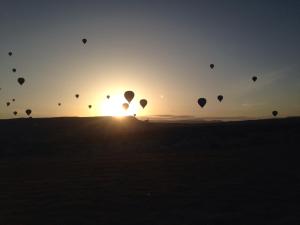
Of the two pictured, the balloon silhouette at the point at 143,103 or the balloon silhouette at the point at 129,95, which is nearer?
the balloon silhouette at the point at 129,95

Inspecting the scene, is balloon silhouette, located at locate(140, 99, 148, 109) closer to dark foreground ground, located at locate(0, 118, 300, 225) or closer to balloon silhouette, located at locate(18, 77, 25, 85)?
balloon silhouette, located at locate(18, 77, 25, 85)

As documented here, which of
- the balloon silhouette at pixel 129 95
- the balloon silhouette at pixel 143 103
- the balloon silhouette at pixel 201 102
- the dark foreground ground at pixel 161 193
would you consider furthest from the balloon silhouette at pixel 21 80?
the dark foreground ground at pixel 161 193

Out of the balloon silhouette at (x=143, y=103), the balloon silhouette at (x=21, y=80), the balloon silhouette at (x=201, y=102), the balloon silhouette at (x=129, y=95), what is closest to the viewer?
the balloon silhouette at (x=129, y=95)

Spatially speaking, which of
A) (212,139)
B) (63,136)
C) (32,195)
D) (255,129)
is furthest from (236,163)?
(63,136)

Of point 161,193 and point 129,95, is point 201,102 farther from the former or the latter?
point 161,193

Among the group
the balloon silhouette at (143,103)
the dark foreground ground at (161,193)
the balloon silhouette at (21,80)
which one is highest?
the balloon silhouette at (21,80)

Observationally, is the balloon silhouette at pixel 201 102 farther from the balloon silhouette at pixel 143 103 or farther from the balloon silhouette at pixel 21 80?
the balloon silhouette at pixel 21 80

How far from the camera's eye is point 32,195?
1645cm

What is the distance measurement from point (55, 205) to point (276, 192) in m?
7.45

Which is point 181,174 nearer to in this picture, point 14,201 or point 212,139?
point 14,201

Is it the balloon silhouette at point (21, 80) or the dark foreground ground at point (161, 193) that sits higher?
the balloon silhouette at point (21, 80)

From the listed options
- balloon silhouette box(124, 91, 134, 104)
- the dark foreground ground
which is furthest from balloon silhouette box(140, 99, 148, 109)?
the dark foreground ground

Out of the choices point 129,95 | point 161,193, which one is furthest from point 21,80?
point 161,193

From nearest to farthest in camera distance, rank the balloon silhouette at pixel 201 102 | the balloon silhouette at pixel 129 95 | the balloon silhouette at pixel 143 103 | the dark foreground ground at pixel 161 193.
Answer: the dark foreground ground at pixel 161 193 < the balloon silhouette at pixel 129 95 < the balloon silhouette at pixel 201 102 < the balloon silhouette at pixel 143 103
